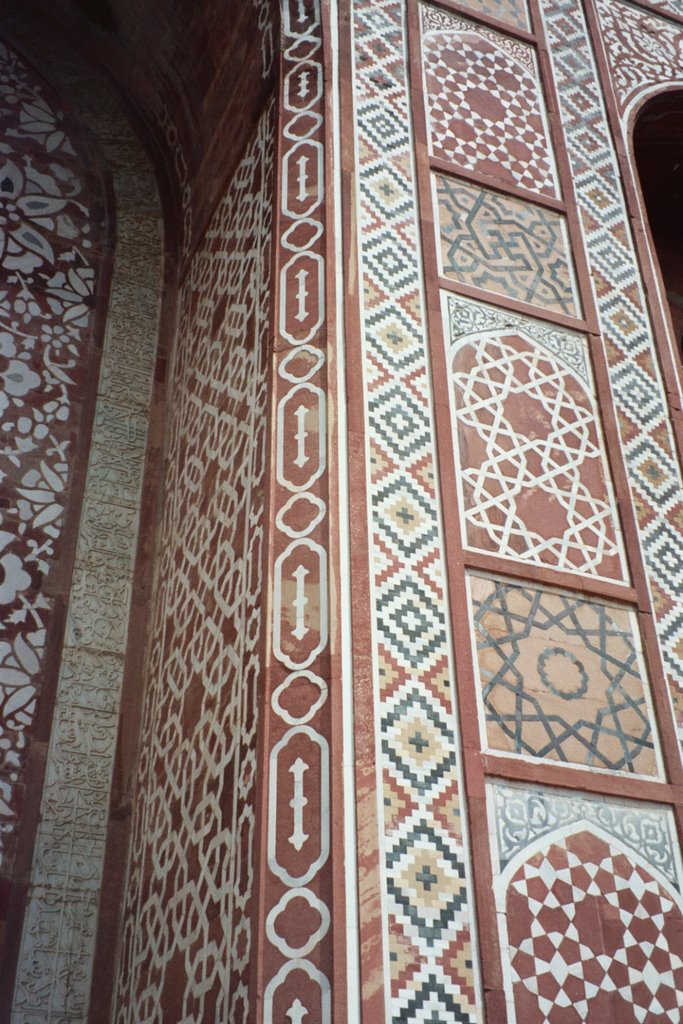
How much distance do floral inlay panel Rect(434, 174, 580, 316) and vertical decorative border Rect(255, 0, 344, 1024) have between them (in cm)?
54

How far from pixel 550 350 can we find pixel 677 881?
1889 millimetres

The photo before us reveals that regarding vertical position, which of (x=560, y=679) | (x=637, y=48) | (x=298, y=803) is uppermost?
(x=637, y=48)

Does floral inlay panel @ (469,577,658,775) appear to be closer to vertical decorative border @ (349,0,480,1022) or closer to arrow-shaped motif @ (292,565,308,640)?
vertical decorative border @ (349,0,480,1022)

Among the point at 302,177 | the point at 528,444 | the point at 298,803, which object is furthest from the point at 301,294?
the point at 298,803

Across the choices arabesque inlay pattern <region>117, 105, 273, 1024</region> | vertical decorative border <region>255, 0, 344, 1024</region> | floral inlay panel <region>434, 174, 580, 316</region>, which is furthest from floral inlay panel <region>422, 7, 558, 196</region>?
arabesque inlay pattern <region>117, 105, 273, 1024</region>

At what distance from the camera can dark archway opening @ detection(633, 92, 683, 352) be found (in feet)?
19.0

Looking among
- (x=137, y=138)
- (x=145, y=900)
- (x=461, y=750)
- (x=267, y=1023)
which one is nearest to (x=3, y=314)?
(x=137, y=138)

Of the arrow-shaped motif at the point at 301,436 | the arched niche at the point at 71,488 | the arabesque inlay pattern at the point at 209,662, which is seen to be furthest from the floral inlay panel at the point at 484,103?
the arched niche at the point at 71,488

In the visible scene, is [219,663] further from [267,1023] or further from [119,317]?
[119,317]

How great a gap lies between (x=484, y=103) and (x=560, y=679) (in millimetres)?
2517

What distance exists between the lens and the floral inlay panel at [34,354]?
4.27 metres

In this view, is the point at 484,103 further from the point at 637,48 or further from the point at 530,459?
the point at 530,459

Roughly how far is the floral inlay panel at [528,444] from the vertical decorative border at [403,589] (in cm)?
17

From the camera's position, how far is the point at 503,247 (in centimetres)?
446
